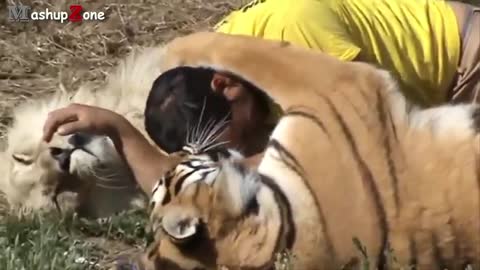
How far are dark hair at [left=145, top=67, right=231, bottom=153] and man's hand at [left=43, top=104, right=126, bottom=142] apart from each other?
0.09 metres

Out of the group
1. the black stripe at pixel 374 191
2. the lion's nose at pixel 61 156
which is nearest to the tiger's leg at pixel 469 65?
the black stripe at pixel 374 191

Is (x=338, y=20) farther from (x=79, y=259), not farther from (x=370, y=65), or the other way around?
(x=79, y=259)

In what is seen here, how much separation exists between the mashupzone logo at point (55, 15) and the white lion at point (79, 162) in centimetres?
109

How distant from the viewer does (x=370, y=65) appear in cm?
281

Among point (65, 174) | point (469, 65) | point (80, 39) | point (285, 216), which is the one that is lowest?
point (80, 39)

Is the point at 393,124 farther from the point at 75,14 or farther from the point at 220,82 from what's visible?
the point at 75,14

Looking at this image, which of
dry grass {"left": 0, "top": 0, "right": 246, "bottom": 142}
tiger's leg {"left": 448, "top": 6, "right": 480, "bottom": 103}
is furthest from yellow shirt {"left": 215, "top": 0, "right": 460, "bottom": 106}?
dry grass {"left": 0, "top": 0, "right": 246, "bottom": 142}

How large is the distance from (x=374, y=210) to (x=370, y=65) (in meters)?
0.37

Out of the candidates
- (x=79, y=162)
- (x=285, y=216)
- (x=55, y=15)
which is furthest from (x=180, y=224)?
(x=55, y=15)

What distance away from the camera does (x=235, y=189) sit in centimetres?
261

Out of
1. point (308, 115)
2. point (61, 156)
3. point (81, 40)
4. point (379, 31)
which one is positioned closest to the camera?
point (308, 115)

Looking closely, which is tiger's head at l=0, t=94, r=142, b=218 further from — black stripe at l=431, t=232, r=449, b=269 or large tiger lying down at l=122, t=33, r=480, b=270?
black stripe at l=431, t=232, r=449, b=269

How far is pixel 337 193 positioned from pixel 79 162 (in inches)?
25.9

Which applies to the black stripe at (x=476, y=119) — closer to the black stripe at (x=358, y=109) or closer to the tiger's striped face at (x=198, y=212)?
the black stripe at (x=358, y=109)
